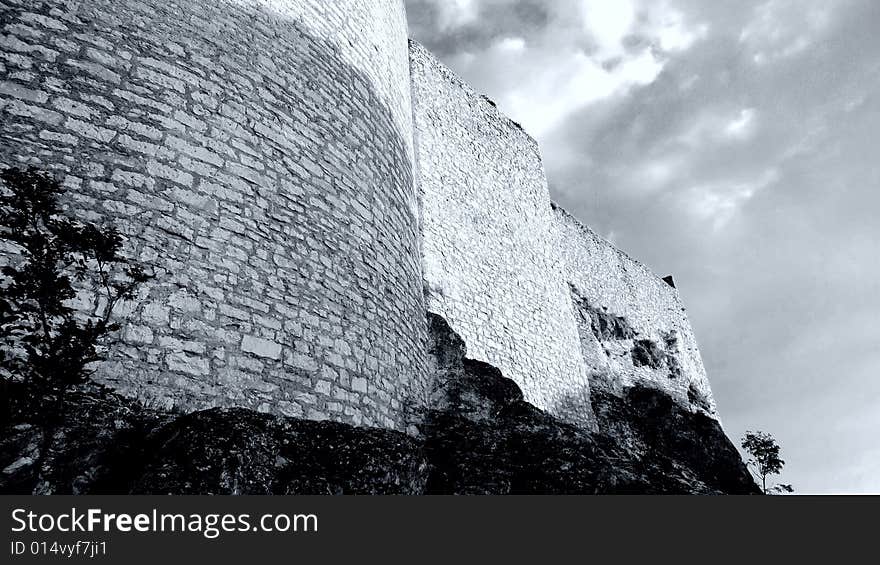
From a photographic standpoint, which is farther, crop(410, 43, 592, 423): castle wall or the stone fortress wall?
crop(410, 43, 592, 423): castle wall

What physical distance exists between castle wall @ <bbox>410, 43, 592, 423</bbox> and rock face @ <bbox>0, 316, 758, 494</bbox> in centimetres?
235

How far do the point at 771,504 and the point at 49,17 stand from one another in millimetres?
5340

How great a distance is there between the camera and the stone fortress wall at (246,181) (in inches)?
144

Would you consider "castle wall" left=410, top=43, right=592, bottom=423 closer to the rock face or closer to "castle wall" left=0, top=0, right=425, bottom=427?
the rock face

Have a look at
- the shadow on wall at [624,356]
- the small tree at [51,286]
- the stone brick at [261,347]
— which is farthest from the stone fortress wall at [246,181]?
the shadow on wall at [624,356]

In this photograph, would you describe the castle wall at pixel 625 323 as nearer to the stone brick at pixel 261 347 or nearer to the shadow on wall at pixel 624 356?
the shadow on wall at pixel 624 356

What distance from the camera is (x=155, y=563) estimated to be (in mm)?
2271

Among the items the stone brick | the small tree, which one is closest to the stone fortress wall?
the stone brick

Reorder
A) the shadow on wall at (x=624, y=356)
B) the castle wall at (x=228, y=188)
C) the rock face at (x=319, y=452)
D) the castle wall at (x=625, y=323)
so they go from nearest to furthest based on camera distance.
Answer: the rock face at (x=319, y=452)
the castle wall at (x=228, y=188)
the shadow on wall at (x=624, y=356)
the castle wall at (x=625, y=323)

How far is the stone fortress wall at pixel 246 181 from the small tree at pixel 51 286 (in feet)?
0.60

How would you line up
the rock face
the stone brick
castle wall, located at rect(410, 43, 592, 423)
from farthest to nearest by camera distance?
1. castle wall, located at rect(410, 43, 592, 423)
2. the stone brick
3. the rock face

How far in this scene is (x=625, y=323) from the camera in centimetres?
1484

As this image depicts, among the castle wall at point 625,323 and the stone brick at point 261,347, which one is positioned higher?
the castle wall at point 625,323

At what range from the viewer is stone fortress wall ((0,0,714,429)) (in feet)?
12.0
